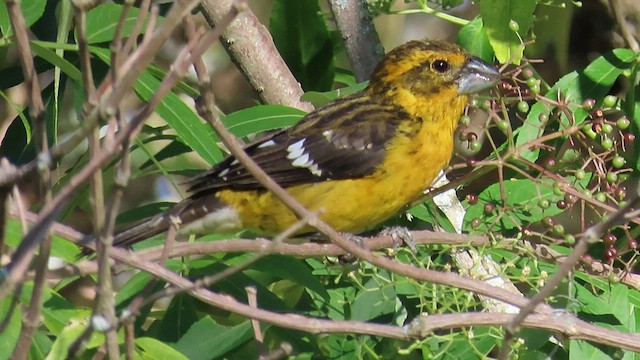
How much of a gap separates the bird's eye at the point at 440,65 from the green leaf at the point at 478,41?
0.71 feet

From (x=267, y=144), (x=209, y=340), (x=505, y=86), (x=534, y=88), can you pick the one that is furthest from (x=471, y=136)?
(x=209, y=340)

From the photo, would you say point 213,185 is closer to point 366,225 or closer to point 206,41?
point 366,225

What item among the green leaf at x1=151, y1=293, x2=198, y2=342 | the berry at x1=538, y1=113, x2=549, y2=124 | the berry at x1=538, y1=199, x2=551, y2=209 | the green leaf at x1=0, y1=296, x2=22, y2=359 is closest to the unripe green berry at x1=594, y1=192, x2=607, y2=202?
the berry at x1=538, y1=199, x2=551, y2=209

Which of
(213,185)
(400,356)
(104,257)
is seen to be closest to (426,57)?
(213,185)

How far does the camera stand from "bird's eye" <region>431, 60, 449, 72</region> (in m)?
3.71

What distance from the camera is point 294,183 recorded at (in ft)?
11.8

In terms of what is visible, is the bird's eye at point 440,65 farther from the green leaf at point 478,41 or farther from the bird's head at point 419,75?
the green leaf at point 478,41

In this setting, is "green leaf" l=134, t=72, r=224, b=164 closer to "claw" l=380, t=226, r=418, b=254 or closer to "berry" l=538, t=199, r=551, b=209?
"claw" l=380, t=226, r=418, b=254

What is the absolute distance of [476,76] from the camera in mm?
3408

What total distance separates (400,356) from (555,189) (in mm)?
627

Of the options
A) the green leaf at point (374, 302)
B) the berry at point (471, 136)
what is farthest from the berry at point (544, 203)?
the green leaf at point (374, 302)

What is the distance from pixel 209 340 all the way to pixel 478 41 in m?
1.44

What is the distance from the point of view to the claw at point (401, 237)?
295 centimetres

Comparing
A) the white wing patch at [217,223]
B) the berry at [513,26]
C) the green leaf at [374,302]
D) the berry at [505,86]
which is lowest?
the green leaf at [374,302]
